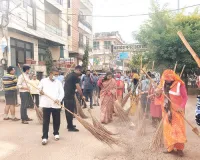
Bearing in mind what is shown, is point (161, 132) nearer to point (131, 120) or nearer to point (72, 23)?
point (131, 120)

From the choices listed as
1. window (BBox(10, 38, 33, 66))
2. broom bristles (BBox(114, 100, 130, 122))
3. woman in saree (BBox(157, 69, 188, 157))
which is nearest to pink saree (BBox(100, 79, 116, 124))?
broom bristles (BBox(114, 100, 130, 122))

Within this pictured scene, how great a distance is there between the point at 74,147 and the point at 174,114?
1832 mm

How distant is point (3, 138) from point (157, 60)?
37.3 feet

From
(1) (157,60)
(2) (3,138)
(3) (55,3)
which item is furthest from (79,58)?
(2) (3,138)

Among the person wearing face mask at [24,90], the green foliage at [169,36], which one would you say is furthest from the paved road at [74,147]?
the green foliage at [169,36]

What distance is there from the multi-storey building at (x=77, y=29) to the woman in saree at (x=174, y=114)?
62.8 ft

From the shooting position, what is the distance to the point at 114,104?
270 inches

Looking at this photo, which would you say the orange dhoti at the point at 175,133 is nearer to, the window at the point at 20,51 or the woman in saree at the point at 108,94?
the woman in saree at the point at 108,94

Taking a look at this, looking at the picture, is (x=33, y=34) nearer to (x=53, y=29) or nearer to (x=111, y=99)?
(x=53, y=29)

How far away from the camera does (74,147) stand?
450 centimetres

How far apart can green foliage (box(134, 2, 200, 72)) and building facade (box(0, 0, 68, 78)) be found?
6.70 meters

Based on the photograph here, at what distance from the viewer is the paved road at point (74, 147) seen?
13.1 feet

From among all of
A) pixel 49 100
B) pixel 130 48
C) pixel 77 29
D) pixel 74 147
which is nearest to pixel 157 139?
pixel 74 147

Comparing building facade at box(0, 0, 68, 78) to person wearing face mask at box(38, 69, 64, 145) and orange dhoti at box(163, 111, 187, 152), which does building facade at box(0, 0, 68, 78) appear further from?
orange dhoti at box(163, 111, 187, 152)
